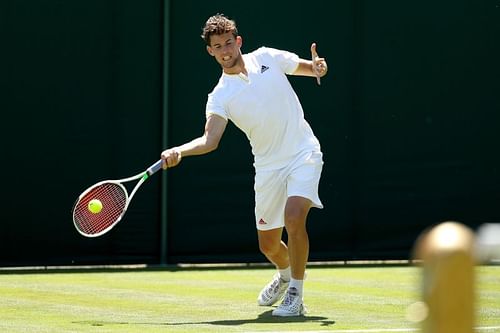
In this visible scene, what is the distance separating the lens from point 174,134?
9.22 metres

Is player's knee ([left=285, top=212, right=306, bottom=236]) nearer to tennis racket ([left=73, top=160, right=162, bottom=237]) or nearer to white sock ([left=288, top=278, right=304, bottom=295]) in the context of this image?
white sock ([left=288, top=278, right=304, bottom=295])

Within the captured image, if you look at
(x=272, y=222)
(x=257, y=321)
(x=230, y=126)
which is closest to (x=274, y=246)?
(x=272, y=222)

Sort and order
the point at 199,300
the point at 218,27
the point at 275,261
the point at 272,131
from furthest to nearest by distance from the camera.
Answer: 1. the point at 199,300
2. the point at 275,261
3. the point at 272,131
4. the point at 218,27

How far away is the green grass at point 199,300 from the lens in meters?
4.92

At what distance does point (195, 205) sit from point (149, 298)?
9.44 ft

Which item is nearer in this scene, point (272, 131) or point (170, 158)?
point (170, 158)

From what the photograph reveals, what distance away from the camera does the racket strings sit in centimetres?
555

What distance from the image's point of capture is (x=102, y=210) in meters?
5.57

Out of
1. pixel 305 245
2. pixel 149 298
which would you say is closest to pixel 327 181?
pixel 149 298

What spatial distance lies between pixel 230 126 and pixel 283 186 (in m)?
3.78

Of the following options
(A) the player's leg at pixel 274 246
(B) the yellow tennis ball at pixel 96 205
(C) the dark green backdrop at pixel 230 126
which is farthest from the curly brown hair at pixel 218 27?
(C) the dark green backdrop at pixel 230 126

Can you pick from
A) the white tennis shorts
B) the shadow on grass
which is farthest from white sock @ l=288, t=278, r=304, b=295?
the white tennis shorts

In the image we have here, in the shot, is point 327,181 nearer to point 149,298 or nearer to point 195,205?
point 195,205

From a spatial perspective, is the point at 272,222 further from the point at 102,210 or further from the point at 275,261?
the point at 102,210
